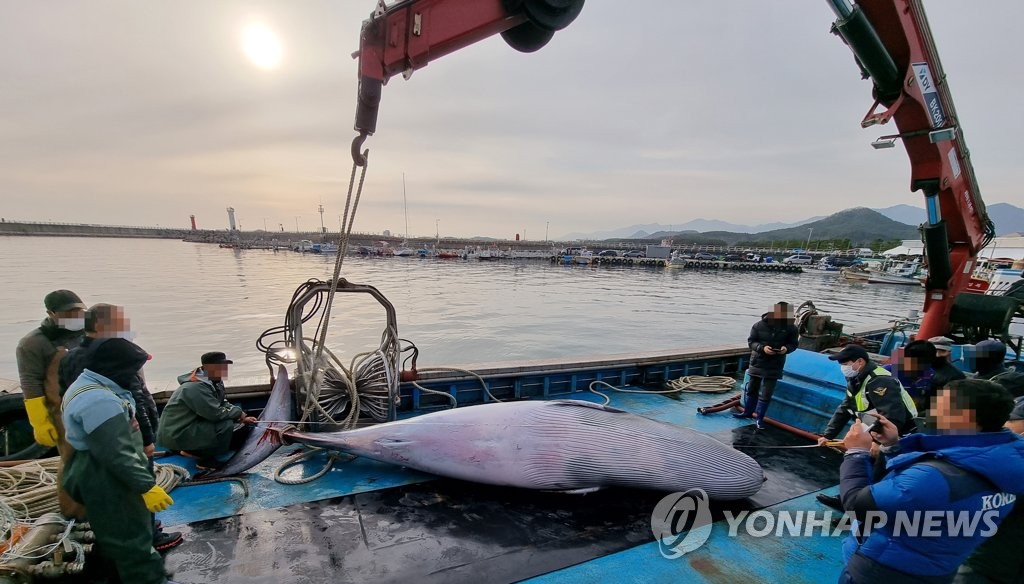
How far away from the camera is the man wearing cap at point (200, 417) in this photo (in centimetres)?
383

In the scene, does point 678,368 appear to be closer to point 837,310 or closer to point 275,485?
point 275,485

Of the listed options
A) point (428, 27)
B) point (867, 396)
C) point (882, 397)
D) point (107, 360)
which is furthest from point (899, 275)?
point (107, 360)

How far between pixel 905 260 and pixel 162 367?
3284 inches

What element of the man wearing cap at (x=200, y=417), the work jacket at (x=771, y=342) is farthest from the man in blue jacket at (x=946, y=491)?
the man wearing cap at (x=200, y=417)

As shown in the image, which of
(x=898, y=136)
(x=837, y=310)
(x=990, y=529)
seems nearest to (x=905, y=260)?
(x=837, y=310)

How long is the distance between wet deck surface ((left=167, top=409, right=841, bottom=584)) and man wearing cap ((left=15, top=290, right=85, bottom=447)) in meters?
1.44

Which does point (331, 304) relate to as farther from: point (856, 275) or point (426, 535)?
point (856, 275)

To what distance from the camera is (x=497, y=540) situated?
3.20 meters

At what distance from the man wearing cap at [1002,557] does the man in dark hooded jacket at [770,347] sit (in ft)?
9.20

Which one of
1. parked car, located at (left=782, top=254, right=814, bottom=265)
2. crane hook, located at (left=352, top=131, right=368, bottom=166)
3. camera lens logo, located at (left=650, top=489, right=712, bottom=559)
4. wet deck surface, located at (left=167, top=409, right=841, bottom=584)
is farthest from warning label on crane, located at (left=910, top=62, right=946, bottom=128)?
parked car, located at (left=782, top=254, right=814, bottom=265)

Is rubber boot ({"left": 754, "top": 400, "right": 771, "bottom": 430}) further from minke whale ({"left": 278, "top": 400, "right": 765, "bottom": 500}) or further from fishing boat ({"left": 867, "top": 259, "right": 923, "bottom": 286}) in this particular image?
fishing boat ({"left": 867, "top": 259, "right": 923, "bottom": 286})

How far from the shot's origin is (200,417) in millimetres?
3920

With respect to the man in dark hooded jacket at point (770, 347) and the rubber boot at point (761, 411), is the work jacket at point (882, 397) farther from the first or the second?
the rubber boot at point (761, 411)

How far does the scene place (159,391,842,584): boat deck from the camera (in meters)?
2.86
